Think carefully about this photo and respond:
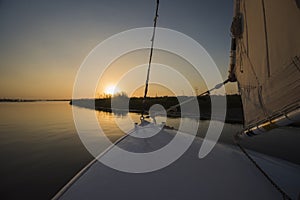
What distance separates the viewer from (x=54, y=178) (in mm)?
4578

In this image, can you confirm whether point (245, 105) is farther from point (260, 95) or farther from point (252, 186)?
point (252, 186)

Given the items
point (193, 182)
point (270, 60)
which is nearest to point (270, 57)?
point (270, 60)

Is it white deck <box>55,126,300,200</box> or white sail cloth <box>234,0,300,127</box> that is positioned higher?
white sail cloth <box>234,0,300,127</box>

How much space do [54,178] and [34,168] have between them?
126 centimetres

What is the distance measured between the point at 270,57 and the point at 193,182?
180 centimetres

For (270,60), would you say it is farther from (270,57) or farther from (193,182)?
(193,182)

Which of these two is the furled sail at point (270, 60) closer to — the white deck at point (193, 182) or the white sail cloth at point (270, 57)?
the white sail cloth at point (270, 57)

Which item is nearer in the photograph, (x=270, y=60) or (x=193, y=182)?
(x=270, y=60)

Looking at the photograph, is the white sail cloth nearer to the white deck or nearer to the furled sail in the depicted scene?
the furled sail

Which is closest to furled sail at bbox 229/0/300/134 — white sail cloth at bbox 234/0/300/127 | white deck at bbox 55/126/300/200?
white sail cloth at bbox 234/0/300/127

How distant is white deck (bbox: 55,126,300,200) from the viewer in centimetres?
209

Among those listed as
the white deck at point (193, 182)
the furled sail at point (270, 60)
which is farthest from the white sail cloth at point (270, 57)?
the white deck at point (193, 182)

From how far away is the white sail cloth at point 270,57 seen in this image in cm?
115

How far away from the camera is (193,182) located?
Result: 238cm
